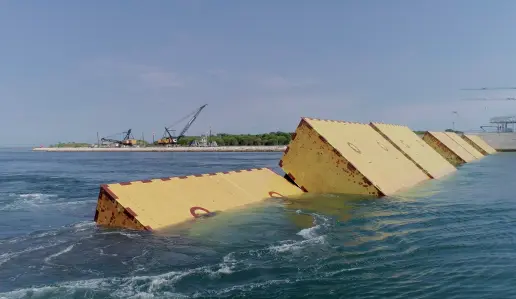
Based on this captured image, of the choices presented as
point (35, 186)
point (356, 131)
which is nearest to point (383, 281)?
point (356, 131)

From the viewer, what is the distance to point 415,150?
23.7m

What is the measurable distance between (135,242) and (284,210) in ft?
15.0

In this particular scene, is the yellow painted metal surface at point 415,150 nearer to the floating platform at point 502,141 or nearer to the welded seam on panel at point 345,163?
the welded seam on panel at point 345,163

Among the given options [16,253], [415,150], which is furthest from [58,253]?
[415,150]

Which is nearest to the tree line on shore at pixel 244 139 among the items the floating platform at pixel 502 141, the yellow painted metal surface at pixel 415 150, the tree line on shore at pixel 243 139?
the tree line on shore at pixel 243 139

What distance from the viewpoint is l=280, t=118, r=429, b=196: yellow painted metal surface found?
1402 centimetres

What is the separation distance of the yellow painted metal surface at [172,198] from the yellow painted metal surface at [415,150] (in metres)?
9.11

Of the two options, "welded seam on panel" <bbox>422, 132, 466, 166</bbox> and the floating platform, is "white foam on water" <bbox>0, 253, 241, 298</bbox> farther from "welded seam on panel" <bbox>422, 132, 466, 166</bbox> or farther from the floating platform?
the floating platform

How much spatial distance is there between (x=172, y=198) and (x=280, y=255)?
14.2 ft

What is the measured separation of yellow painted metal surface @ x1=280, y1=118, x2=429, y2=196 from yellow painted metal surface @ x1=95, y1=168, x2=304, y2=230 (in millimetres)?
1367

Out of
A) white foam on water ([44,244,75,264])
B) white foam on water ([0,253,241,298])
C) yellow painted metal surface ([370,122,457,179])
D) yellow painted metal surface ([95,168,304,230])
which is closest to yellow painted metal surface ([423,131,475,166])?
yellow painted metal surface ([370,122,457,179])

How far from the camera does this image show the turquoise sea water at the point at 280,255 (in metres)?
5.48

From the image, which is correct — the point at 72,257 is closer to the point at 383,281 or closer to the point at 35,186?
the point at 383,281

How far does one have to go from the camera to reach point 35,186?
2038cm
